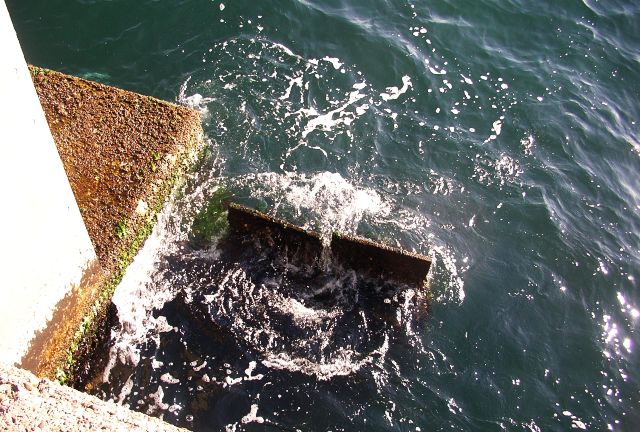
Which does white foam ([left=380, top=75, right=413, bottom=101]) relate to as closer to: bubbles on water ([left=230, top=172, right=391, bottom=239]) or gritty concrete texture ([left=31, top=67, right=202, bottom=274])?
bubbles on water ([left=230, top=172, right=391, bottom=239])

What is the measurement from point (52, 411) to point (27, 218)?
1.57 metres

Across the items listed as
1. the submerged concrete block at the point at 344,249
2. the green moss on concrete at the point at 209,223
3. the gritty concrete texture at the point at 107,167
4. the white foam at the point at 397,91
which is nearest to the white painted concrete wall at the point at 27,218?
the gritty concrete texture at the point at 107,167

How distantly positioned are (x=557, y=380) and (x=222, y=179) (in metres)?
5.17

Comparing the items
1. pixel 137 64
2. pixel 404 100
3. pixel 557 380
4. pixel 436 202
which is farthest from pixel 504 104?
pixel 137 64

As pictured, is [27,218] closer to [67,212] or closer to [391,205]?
[67,212]

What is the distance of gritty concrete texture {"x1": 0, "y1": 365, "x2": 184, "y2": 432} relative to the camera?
402cm

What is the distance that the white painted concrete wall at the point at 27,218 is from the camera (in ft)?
13.7

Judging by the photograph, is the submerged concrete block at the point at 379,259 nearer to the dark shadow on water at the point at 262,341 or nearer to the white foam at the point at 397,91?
the dark shadow on water at the point at 262,341

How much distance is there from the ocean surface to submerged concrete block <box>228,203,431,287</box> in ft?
0.64

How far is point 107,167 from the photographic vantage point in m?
7.12

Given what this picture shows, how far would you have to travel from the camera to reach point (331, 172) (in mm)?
8539

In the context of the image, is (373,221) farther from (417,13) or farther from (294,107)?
(417,13)

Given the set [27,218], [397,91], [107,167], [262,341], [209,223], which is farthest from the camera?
[397,91]

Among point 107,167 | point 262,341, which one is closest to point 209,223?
point 107,167
